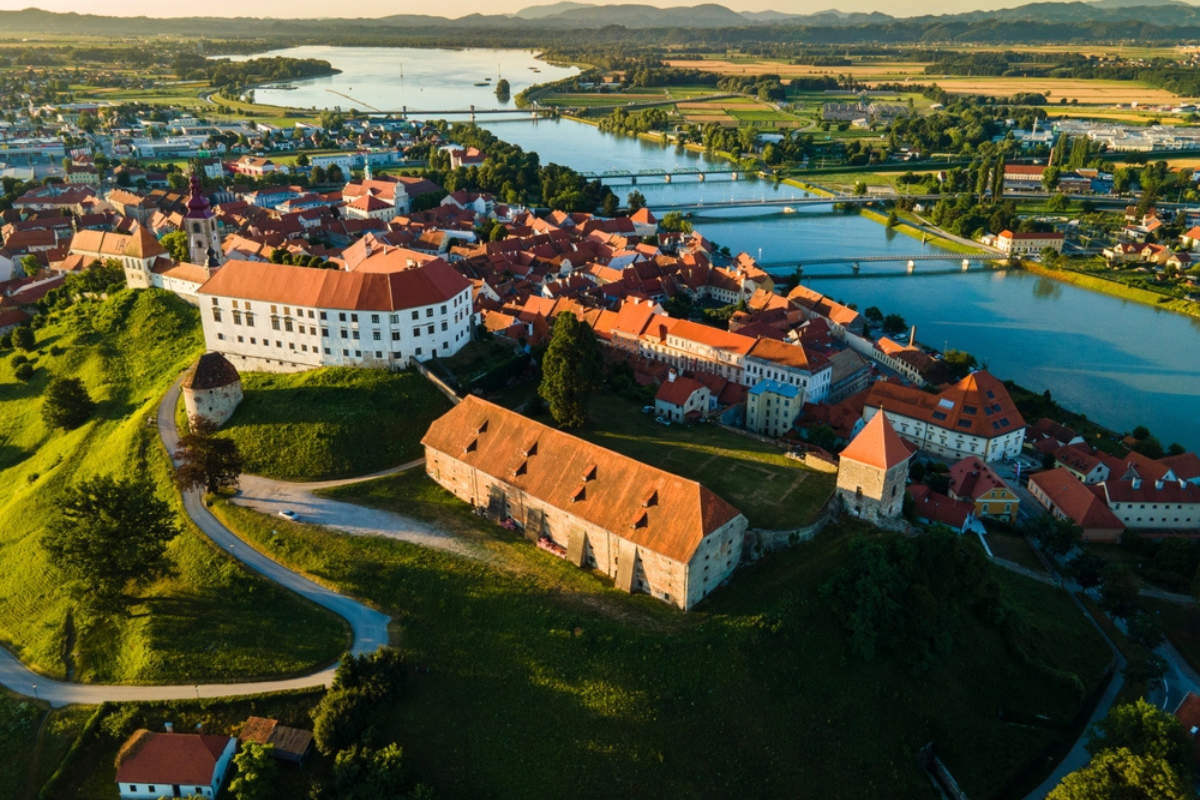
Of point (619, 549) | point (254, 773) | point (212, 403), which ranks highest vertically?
point (212, 403)

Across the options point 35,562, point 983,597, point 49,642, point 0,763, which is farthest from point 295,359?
point 983,597

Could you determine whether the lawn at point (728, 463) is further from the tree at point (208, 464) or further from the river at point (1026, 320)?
the river at point (1026, 320)

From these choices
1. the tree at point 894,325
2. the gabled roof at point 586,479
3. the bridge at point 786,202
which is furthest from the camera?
the bridge at point 786,202

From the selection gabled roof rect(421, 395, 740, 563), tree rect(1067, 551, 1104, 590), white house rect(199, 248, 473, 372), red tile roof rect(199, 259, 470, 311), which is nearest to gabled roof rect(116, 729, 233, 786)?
gabled roof rect(421, 395, 740, 563)

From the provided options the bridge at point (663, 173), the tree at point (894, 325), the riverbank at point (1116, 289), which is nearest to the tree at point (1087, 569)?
the tree at point (894, 325)

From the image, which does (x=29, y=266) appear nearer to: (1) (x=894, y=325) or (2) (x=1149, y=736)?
(1) (x=894, y=325)

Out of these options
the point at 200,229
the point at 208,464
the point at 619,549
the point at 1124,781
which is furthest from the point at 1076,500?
the point at 200,229

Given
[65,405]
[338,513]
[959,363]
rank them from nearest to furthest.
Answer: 1. [338,513]
2. [65,405]
3. [959,363]
